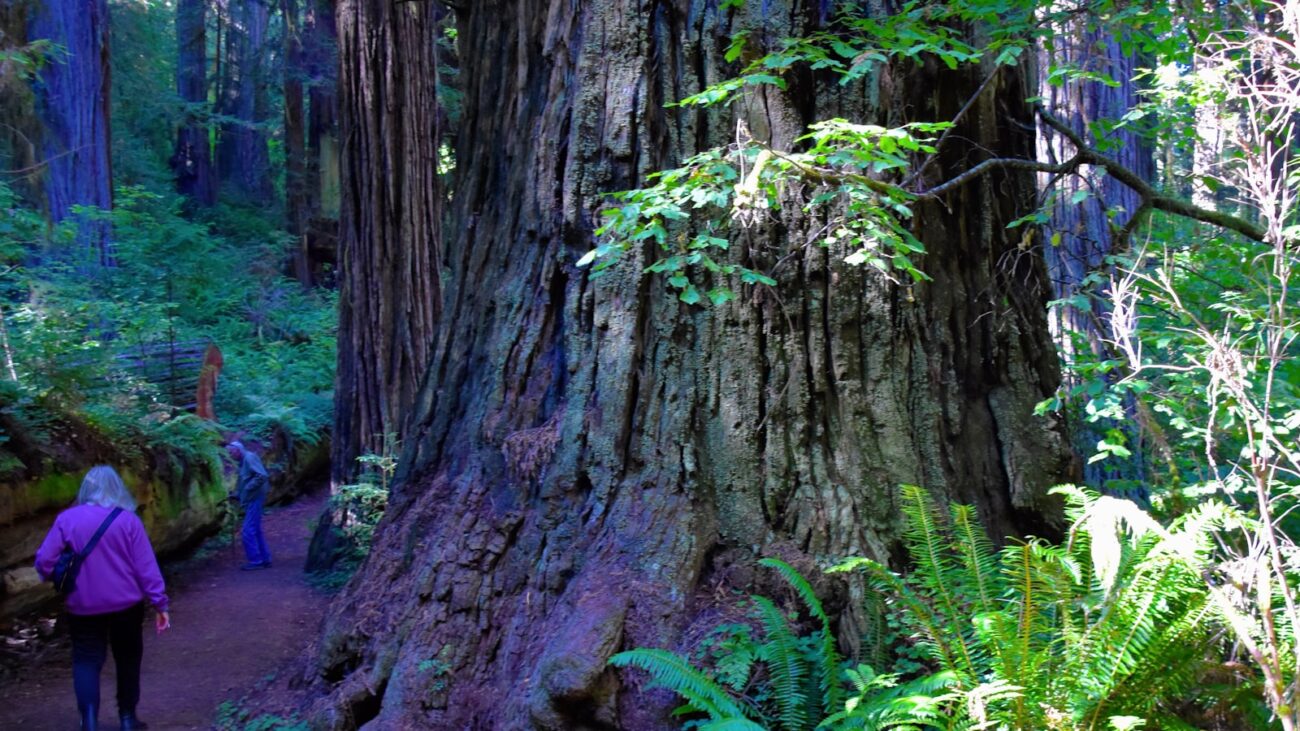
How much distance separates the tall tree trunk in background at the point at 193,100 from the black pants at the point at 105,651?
2411 centimetres

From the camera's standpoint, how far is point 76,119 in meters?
15.4

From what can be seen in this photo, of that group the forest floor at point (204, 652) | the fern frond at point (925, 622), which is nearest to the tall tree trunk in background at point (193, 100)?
the forest floor at point (204, 652)

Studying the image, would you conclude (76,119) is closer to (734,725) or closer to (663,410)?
(663,410)

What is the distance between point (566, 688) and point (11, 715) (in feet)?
16.0

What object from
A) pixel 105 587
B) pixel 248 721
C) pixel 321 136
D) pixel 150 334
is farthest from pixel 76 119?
pixel 248 721

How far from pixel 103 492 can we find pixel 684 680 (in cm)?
439

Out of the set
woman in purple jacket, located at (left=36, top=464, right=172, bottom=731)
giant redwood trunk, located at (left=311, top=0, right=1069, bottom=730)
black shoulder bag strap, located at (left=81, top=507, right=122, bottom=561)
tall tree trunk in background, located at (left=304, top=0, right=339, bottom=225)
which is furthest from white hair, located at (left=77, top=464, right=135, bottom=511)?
tall tree trunk in background, located at (left=304, top=0, right=339, bottom=225)

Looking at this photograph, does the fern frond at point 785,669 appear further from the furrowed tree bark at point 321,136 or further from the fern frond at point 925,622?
the furrowed tree bark at point 321,136

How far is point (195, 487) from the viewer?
1064 centimetres

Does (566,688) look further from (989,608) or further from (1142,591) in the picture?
(1142,591)

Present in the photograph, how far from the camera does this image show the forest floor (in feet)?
A: 22.5

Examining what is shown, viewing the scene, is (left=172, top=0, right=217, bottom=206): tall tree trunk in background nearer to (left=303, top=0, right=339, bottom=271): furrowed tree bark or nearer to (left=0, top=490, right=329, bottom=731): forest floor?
(left=303, top=0, right=339, bottom=271): furrowed tree bark

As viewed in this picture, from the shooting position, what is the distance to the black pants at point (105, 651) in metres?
6.28

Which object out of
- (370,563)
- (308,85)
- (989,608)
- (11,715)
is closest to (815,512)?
(989,608)
